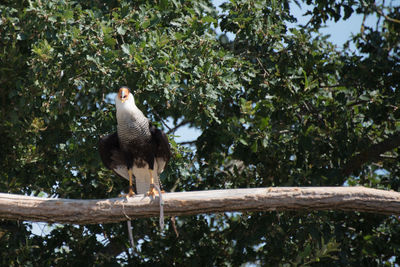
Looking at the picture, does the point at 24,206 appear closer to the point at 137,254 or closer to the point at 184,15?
the point at 137,254

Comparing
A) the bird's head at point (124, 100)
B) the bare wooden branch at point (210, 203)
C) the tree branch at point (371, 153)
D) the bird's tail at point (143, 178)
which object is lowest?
the bare wooden branch at point (210, 203)

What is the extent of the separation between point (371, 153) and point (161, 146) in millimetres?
2472

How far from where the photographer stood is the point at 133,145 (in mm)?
5332

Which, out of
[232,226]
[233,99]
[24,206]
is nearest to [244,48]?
[233,99]

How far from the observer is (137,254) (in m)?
6.45

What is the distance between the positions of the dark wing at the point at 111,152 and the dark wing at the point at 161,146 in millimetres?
331

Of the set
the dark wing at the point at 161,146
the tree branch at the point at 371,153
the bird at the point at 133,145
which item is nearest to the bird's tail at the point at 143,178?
the bird at the point at 133,145

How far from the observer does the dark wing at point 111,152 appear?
5344 mm

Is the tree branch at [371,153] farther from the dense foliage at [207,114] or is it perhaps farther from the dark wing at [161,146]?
the dark wing at [161,146]

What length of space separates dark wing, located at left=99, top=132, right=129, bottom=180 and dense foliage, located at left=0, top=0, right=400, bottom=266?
227 millimetres

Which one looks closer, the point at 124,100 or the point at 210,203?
the point at 210,203

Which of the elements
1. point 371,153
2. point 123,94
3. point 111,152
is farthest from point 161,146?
point 371,153

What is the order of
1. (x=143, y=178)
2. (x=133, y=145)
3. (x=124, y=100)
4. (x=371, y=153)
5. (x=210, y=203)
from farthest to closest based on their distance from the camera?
1. (x=371, y=153)
2. (x=143, y=178)
3. (x=133, y=145)
4. (x=124, y=100)
5. (x=210, y=203)

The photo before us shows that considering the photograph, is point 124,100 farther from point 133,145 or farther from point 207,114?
point 207,114
